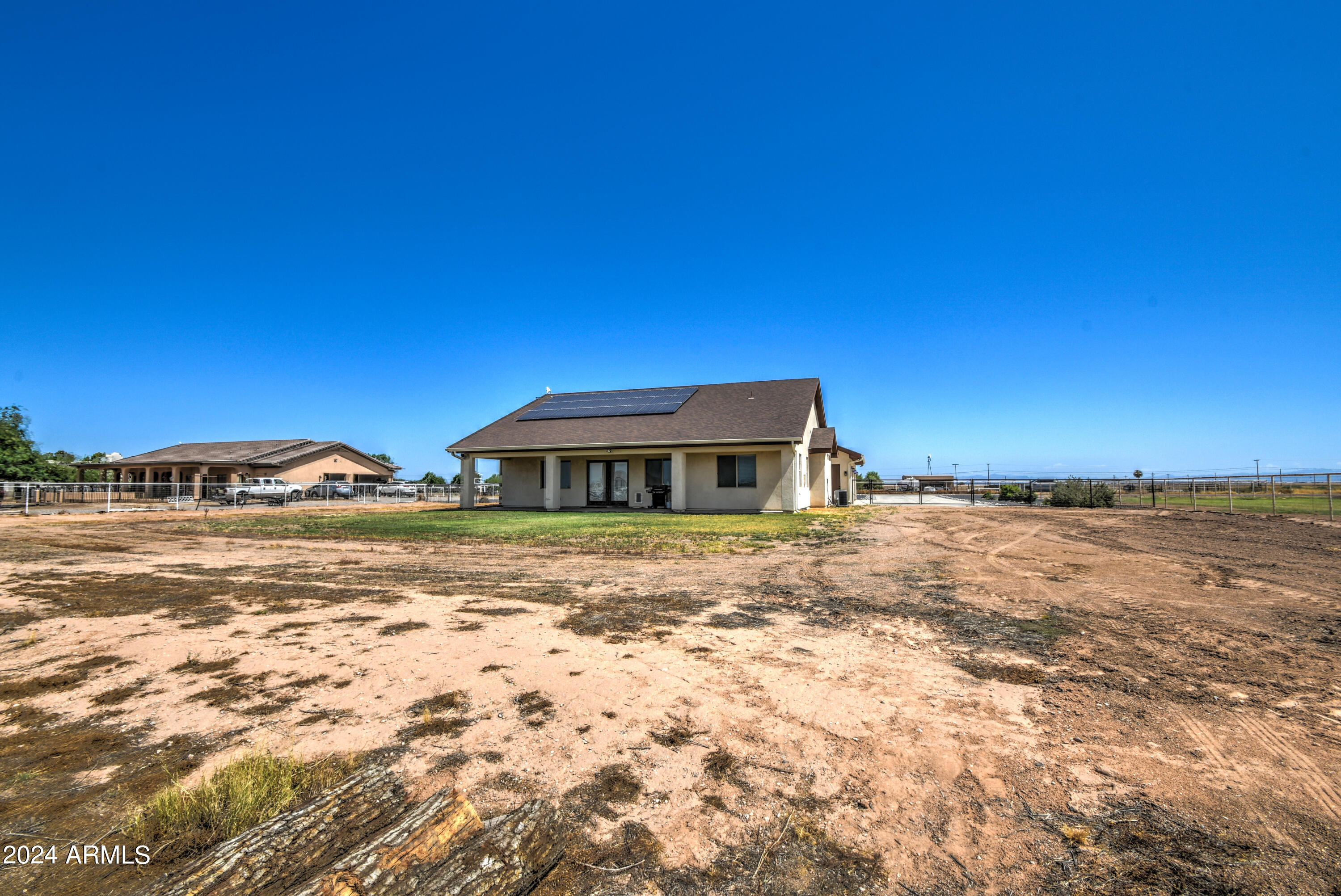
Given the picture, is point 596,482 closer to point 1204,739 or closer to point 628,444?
point 628,444

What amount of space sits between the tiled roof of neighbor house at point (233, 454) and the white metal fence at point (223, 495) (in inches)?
79.6

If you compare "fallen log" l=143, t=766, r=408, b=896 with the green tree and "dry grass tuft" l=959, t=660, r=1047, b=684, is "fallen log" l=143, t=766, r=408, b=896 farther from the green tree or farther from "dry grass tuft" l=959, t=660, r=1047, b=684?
the green tree

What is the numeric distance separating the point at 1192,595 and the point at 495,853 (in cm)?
796

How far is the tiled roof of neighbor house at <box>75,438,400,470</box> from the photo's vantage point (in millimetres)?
37125

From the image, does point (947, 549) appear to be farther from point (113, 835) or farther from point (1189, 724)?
point (113, 835)

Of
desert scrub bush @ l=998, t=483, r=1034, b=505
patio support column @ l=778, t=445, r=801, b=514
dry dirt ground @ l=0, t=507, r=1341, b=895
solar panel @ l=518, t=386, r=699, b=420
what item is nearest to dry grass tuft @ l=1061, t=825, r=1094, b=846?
dry dirt ground @ l=0, t=507, r=1341, b=895

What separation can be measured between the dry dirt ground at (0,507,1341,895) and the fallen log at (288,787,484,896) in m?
0.37

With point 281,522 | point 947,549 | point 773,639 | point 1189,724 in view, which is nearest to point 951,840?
point 1189,724

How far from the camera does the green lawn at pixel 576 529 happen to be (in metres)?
11.7

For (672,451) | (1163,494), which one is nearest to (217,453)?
(672,451)

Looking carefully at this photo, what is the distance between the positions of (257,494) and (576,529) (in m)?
25.0

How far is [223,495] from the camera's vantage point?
2927 centimetres

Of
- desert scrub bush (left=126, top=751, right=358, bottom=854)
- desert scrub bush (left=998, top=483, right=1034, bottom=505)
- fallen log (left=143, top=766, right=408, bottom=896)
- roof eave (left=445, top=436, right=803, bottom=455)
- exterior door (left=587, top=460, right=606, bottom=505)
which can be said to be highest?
roof eave (left=445, top=436, right=803, bottom=455)

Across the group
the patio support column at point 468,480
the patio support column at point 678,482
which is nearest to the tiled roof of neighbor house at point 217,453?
the patio support column at point 468,480
